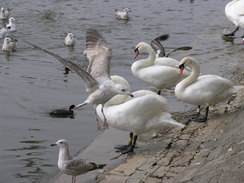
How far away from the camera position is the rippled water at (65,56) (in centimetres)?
Answer: 934

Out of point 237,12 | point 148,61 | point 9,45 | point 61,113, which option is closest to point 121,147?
point 61,113

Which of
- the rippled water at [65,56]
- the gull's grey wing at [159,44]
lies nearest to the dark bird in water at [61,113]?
the rippled water at [65,56]

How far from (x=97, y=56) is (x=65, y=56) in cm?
741

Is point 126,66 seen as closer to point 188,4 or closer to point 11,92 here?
point 11,92

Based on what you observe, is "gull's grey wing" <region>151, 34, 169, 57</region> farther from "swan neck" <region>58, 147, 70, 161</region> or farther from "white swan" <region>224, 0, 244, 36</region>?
"swan neck" <region>58, 147, 70, 161</region>

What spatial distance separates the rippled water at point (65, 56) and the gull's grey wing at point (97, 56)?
4.63 ft

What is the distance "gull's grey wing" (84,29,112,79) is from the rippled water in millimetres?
1411

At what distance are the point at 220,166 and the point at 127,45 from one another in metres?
11.4

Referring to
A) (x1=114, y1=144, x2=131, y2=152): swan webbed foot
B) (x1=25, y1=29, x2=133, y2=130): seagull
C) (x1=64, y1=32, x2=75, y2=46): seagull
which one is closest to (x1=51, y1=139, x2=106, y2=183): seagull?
(x1=25, y1=29, x2=133, y2=130): seagull

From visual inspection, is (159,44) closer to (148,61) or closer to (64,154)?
(148,61)

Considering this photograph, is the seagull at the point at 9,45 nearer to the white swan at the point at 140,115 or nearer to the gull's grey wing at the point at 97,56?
the gull's grey wing at the point at 97,56

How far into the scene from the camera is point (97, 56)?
8938 mm

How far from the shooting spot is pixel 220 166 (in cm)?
636

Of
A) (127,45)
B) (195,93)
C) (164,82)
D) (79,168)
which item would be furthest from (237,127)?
(127,45)
